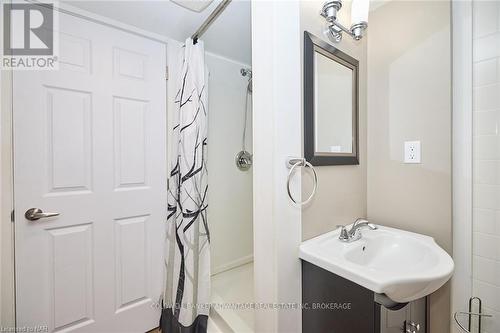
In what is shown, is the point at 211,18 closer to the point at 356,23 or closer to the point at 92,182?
the point at 356,23

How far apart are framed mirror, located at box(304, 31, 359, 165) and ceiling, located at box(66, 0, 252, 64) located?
67cm

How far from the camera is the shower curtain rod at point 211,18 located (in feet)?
3.58

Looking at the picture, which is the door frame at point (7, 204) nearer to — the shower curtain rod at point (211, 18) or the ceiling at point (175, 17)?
the ceiling at point (175, 17)

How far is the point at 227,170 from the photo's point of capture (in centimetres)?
200

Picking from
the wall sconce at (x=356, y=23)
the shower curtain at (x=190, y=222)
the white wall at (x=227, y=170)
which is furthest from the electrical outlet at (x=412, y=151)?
the white wall at (x=227, y=170)

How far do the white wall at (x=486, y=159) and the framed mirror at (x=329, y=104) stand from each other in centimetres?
48

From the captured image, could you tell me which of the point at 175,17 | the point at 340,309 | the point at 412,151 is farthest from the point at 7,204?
the point at 412,151

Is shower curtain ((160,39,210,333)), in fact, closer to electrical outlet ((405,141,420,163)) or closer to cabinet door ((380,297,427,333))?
cabinet door ((380,297,427,333))

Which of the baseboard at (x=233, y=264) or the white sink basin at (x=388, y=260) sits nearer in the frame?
the white sink basin at (x=388, y=260)

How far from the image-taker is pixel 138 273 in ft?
4.54

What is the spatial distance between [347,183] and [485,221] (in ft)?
1.89

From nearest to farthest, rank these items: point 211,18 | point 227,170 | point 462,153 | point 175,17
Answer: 1. point 462,153
2. point 211,18
3. point 175,17
4. point 227,170

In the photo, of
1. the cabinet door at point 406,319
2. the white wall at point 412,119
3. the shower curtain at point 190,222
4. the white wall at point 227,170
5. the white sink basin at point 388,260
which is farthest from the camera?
the white wall at point 227,170

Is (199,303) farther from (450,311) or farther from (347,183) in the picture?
(450,311)
